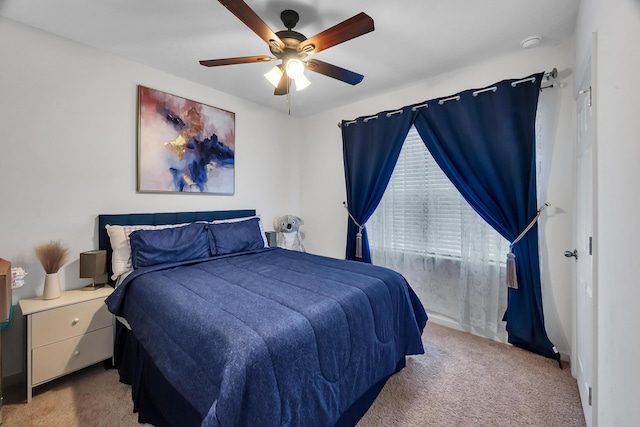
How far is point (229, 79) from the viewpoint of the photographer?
2.89 m

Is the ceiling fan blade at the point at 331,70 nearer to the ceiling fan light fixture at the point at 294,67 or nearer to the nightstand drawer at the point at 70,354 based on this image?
the ceiling fan light fixture at the point at 294,67

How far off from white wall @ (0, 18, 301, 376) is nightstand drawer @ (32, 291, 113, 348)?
0.40 metres

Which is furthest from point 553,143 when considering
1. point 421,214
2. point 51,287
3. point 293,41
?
point 51,287

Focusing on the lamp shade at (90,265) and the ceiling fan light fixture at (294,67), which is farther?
the lamp shade at (90,265)

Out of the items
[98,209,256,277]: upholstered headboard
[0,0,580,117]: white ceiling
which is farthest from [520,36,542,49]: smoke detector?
[98,209,256,277]: upholstered headboard

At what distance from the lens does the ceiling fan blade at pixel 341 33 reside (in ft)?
4.72

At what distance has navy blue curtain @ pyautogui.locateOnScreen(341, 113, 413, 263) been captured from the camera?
3.06 m

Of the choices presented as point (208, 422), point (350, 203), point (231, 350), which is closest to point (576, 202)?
point (350, 203)

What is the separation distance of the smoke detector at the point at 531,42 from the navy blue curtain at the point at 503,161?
25cm

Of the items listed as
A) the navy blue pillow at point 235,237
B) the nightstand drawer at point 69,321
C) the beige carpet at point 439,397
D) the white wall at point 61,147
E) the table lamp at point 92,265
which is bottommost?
the beige carpet at point 439,397

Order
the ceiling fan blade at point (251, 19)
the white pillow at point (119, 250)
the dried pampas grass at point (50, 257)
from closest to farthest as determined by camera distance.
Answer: the ceiling fan blade at point (251, 19)
the dried pampas grass at point (50, 257)
the white pillow at point (119, 250)

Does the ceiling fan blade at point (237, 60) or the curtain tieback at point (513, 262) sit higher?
the ceiling fan blade at point (237, 60)

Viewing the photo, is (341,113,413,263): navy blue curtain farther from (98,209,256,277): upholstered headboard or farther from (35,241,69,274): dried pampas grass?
(35,241,69,274): dried pampas grass

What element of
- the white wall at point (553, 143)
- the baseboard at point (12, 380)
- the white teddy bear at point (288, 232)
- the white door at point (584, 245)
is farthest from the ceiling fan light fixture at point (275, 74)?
the baseboard at point (12, 380)
